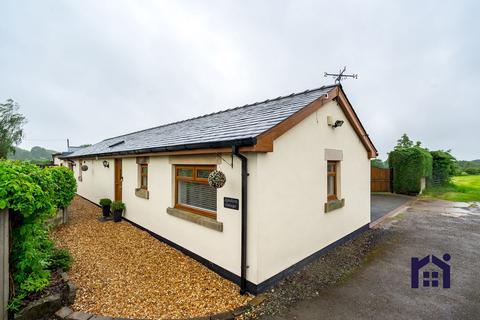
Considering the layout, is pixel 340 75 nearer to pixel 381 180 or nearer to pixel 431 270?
pixel 431 270

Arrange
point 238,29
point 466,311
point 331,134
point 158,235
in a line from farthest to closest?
1. point 238,29
2. point 158,235
3. point 331,134
4. point 466,311

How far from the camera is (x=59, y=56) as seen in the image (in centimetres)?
1678

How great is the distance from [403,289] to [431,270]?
1543 mm

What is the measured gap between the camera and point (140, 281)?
14.4ft

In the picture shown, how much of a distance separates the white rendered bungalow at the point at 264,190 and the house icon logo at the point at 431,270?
192cm

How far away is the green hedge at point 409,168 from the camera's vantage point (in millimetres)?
16172

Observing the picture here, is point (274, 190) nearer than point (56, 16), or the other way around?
point (274, 190)

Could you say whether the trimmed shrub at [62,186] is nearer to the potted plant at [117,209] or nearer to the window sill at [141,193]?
the potted plant at [117,209]

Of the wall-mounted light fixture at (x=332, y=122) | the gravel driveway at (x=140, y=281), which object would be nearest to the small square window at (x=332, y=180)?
the wall-mounted light fixture at (x=332, y=122)

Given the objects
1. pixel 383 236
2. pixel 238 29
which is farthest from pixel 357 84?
pixel 383 236

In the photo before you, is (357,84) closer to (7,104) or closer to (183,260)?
(183,260)

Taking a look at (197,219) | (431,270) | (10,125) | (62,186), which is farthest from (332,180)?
(10,125)

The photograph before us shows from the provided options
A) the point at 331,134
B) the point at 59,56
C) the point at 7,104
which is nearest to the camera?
the point at 331,134

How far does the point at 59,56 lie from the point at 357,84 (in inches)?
1013
